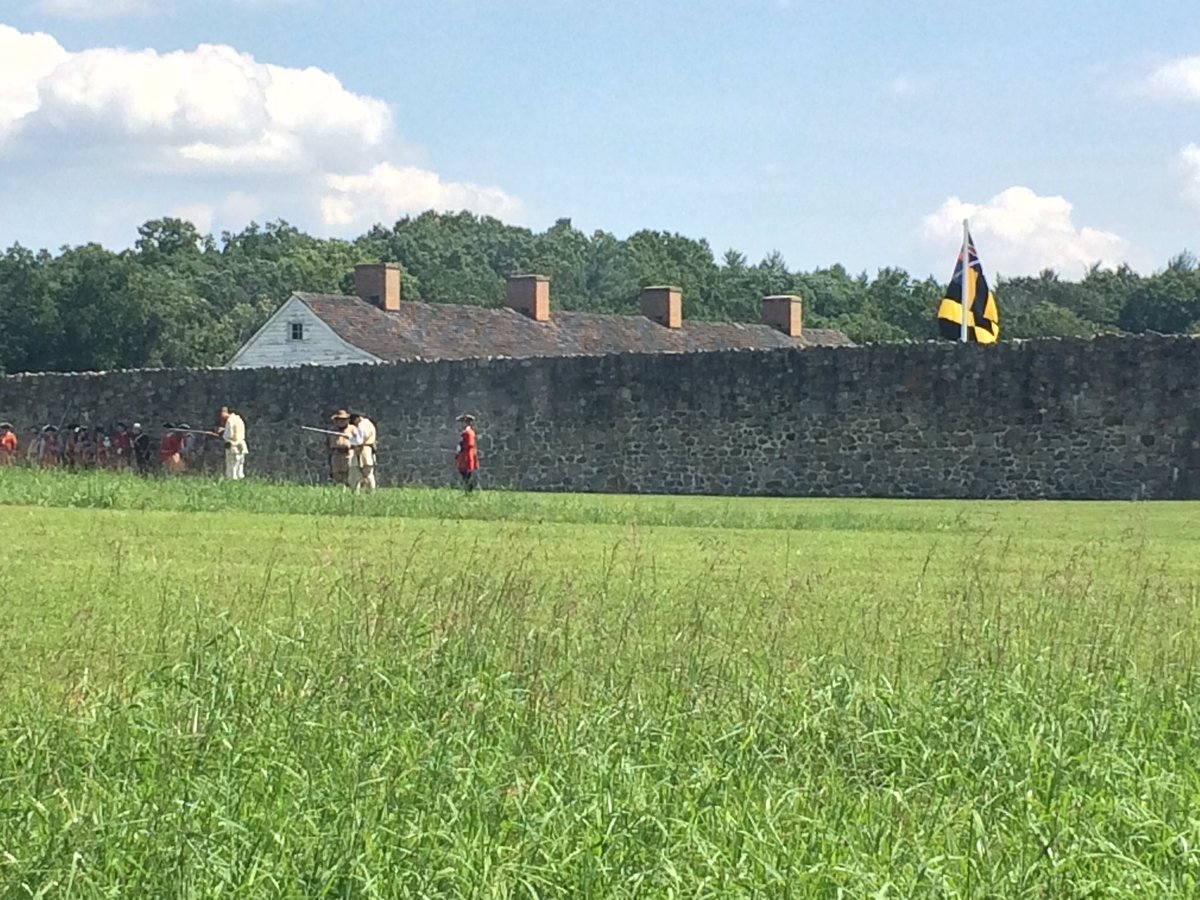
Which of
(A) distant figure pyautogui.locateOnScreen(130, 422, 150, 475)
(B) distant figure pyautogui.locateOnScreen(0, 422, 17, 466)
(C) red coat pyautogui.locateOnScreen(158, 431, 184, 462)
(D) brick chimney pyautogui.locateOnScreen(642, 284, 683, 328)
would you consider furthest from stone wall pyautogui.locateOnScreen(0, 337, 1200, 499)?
(D) brick chimney pyautogui.locateOnScreen(642, 284, 683, 328)

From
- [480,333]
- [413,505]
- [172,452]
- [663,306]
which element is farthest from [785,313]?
[413,505]

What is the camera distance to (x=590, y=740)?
6.38m

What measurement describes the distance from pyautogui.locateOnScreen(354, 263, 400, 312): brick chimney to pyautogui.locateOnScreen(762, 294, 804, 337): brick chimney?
14.4m

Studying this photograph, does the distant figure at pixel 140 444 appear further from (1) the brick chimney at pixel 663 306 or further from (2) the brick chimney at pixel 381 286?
(1) the brick chimney at pixel 663 306

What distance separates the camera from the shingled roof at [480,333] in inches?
1859

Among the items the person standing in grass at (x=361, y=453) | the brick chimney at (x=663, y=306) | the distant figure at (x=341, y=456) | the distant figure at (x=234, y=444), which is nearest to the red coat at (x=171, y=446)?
the distant figure at (x=234, y=444)

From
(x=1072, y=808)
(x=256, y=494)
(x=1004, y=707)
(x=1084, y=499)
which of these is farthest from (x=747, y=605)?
(x=1084, y=499)

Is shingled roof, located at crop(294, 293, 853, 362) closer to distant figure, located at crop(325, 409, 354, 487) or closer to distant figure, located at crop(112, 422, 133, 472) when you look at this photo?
distant figure, located at crop(112, 422, 133, 472)

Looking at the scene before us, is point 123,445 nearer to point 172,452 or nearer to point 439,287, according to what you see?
point 172,452

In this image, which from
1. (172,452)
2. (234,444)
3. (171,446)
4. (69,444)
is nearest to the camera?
(234,444)

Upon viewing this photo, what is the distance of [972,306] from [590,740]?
1170 inches

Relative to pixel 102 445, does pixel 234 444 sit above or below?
above

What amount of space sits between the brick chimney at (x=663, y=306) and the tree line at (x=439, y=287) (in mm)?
15444

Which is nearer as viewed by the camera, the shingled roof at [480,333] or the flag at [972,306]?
the flag at [972,306]
